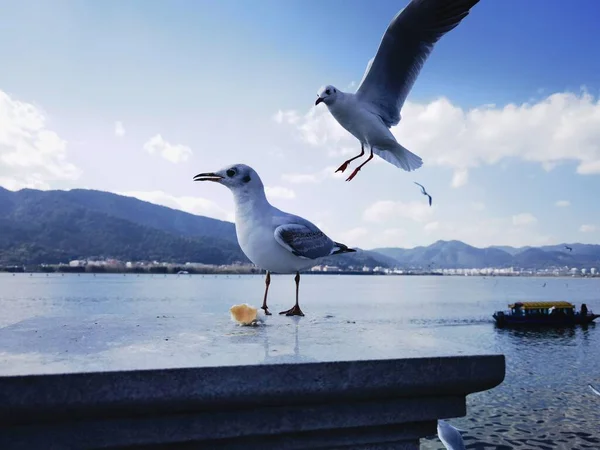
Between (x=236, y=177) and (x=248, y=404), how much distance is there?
210 centimetres

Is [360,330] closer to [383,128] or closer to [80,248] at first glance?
[383,128]

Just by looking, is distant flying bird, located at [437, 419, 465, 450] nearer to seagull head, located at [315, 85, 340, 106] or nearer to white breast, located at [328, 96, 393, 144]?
white breast, located at [328, 96, 393, 144]

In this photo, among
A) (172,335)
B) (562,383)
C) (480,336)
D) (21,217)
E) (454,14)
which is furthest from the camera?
(21,217)

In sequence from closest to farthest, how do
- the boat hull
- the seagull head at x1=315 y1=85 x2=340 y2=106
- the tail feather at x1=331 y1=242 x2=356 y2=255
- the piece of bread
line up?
the piece of bread, the seagull head at x1=315 y1=85 x2=340 y2=106, the tail feather at x1=331 y1=242 x2=356 y2=255, the boat hull

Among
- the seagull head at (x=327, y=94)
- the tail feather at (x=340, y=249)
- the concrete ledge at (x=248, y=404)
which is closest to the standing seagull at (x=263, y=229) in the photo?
the tail feather at (x=340, y=249)

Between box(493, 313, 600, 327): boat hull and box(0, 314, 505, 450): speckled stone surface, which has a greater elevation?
box(0, 314, 505, 450): speckled stone surface

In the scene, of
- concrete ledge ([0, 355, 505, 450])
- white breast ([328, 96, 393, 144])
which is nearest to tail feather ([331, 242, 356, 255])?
white breast ([328, 96, 393, 144])

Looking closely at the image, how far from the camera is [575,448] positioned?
16422mm

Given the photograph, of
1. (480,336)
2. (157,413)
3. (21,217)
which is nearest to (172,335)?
(157,413)

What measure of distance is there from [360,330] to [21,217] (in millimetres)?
179873

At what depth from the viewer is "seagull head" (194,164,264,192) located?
3527 millimetres

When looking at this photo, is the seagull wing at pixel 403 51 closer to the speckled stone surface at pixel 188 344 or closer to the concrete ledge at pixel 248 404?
the speckled stone surface at pixel 188 344

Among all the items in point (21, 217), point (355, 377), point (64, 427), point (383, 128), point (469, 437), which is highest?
point (21, 217)

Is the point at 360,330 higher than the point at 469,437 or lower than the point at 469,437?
higher
